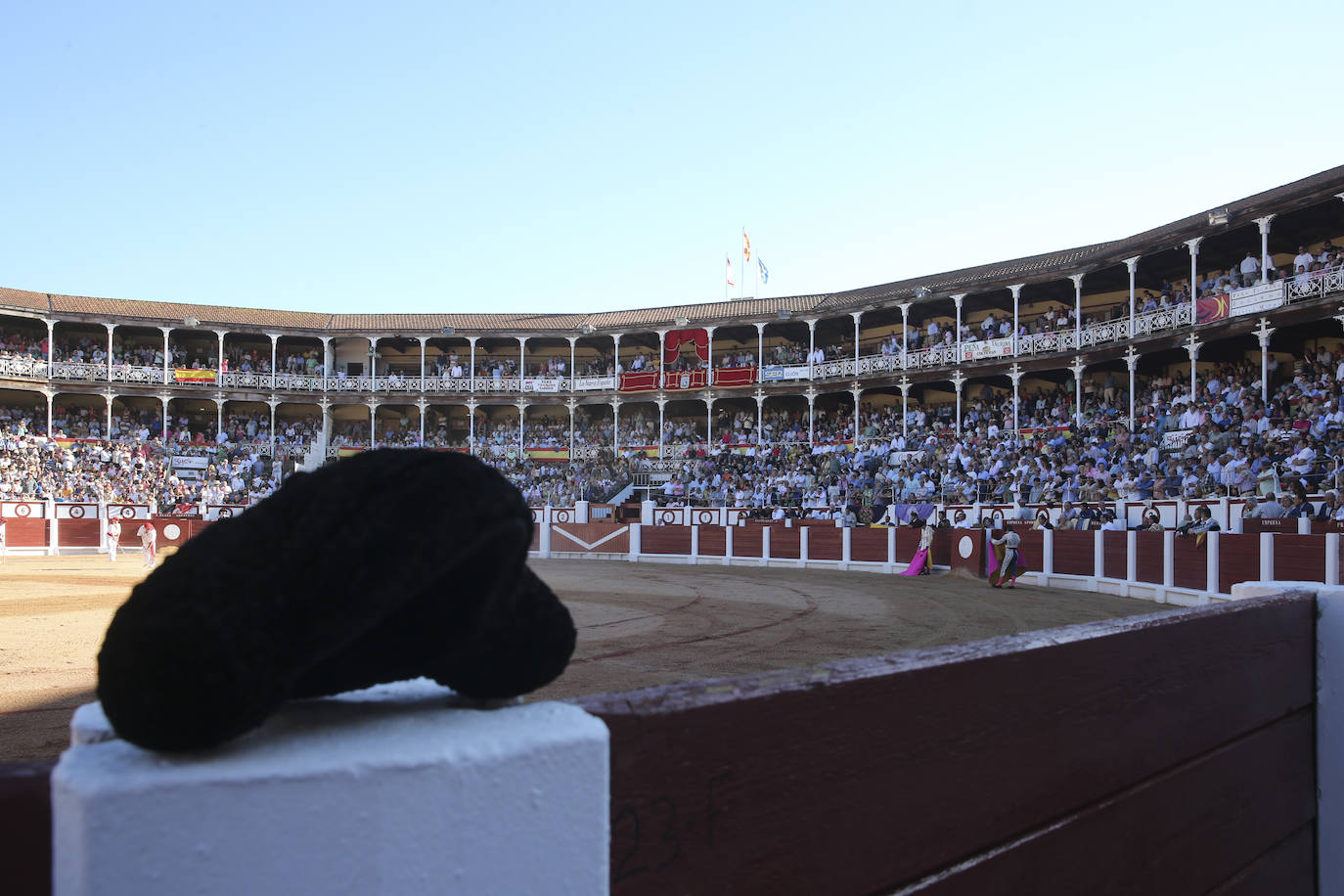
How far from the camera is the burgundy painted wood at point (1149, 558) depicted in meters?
14.1

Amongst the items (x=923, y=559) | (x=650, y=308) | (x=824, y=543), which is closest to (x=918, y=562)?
(x=923, y=559)

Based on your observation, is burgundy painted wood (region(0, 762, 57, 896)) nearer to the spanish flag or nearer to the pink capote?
the pink capote

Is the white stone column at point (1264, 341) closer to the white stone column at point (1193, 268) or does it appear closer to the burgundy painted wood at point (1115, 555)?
the white stone column at point (1193, 268)

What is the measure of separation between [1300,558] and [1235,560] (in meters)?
A: 1.15

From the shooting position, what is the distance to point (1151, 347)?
24.6 m

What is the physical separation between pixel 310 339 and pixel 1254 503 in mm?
37729

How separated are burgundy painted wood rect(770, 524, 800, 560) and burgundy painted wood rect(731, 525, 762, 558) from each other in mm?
381

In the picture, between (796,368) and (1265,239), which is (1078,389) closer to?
(1265,239)

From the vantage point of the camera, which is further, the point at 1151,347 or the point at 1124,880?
the point at 1151,347

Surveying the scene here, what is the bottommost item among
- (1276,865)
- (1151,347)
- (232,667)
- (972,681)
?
(1276,865)

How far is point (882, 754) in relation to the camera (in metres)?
1.33

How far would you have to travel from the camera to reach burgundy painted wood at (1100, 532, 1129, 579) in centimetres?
1519

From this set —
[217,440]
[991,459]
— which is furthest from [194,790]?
[217,440]

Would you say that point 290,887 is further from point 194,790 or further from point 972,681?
point 972,681
